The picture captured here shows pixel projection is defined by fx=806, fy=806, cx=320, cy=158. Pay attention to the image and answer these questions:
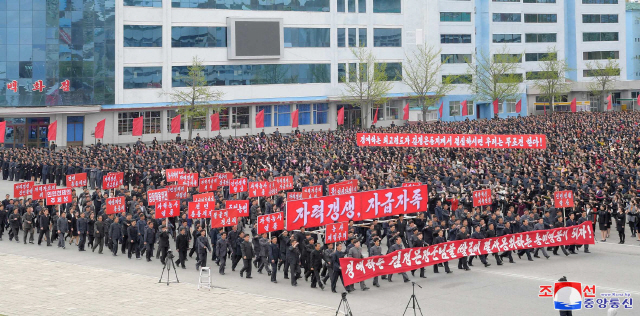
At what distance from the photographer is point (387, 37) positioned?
7294 cm

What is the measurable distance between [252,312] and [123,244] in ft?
29.2

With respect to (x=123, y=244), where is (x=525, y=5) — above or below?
above

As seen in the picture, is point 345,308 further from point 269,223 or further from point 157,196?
point 157,196

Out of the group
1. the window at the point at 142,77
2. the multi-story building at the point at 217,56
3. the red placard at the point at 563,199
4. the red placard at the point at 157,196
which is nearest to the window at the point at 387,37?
the multi-story building at the point at 217,56

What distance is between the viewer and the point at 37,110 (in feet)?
186

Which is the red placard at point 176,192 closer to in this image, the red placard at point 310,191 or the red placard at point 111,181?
the red placard at point 111,181

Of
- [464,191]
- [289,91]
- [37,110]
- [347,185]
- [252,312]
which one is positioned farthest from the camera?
[289,91]

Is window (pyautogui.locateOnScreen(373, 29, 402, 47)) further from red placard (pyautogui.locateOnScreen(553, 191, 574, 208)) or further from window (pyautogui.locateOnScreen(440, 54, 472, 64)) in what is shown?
red placard (pyautogui.locateOnScreen(553, 191, 574, 208))

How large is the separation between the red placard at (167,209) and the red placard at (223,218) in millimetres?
2973

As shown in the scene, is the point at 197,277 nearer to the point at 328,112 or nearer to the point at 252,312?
the point at 252,312

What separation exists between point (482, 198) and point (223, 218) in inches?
389

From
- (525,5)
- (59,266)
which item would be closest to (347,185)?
(59,266)

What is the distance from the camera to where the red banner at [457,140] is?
36812 millimetres

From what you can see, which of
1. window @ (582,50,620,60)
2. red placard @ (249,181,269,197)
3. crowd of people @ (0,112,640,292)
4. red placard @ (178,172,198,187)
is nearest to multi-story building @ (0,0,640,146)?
crowd of people @ (0,112,640,292)
